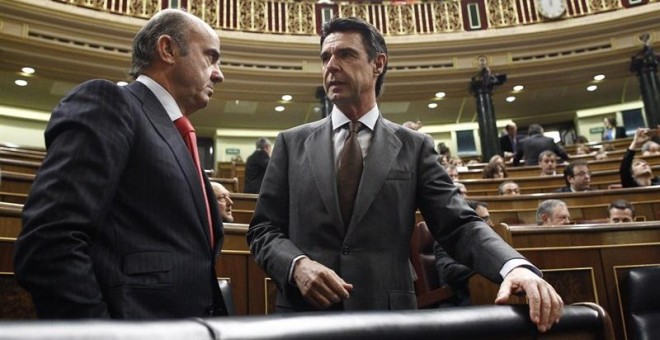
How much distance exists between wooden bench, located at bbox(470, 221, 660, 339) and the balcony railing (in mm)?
6405

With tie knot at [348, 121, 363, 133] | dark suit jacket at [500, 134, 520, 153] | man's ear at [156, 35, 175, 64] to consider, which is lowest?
tie knot at [348, 121, 363, 133]

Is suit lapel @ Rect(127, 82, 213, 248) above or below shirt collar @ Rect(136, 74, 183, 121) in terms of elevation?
below

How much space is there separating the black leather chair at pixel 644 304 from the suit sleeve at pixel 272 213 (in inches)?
55.8

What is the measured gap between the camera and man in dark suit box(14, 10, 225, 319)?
818 millimetres

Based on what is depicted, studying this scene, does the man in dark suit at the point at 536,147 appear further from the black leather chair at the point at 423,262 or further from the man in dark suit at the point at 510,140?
the black leather chair at the point at 423,262

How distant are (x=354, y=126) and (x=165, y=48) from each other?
0.49 m

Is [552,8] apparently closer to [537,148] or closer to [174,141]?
[537,148]

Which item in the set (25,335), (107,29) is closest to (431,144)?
(25,335)

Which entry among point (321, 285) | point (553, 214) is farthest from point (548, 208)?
point (321, 285)

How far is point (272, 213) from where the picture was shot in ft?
4.44

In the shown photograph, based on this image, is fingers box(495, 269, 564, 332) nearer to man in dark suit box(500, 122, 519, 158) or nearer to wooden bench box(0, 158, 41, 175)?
wooden bench box(0, 158, 41, 175)

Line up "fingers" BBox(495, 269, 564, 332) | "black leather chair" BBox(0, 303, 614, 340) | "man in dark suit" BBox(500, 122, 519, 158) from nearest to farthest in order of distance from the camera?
"black leather chair" BBox(0, 303, 614, 340)
"fingers" BBox(495, 269, 564, 332)
"man in dark suit" BBox(500, 122, 519, 158)

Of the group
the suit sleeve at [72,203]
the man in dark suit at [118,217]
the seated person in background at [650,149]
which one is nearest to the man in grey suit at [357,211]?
the man in dark suit at [118,217]

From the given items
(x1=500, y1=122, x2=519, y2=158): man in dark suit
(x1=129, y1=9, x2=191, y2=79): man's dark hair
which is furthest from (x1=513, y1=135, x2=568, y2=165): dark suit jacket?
(x1=129, y1=9, x2=191, y2=79): man's dark hair
